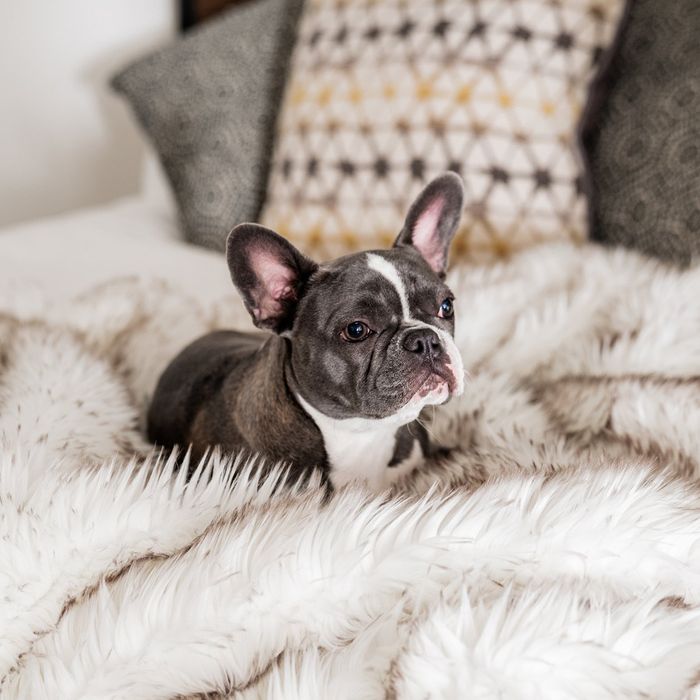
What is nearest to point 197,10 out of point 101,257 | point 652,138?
point 101,257

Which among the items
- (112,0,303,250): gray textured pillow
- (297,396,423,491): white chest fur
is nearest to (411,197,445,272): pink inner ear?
(297,396,423,491): white chest fur

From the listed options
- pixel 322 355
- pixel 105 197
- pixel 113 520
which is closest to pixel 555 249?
pixel 322 355

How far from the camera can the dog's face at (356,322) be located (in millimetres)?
838

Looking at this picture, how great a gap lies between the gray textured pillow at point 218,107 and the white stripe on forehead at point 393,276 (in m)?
0.74

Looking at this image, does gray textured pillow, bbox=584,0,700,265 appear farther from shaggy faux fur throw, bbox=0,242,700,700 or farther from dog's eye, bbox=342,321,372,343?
dog's eye, bbox=342,321,372,343

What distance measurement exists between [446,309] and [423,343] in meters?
0.12

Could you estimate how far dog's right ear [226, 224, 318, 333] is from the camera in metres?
0.86

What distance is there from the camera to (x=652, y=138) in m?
1.33

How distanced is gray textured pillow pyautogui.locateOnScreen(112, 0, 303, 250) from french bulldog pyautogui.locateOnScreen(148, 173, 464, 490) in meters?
0.63

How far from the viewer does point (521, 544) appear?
25.6 inches

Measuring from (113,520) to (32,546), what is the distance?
2.7 inches

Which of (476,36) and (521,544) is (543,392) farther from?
(476,36)

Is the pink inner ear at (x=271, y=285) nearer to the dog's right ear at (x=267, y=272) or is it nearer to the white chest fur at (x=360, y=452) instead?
the dog's right ear at (x=267, y=272)

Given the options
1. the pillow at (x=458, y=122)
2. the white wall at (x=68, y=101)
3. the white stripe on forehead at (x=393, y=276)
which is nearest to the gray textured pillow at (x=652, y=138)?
the pillow at (x=458, y=122)
